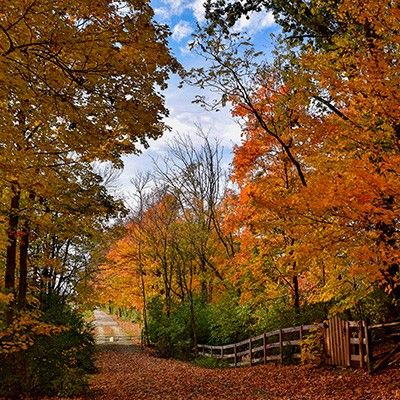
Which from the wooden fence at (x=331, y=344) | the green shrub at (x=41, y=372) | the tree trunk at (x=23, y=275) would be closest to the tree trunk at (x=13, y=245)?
the tree trunk at (x=23, y=275)

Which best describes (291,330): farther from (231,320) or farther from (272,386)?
(231,320)

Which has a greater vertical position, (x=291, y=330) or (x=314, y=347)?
(x=291, y=330)

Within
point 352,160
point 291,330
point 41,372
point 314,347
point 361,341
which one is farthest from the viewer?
point 291,330

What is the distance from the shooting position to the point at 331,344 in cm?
Result: 1321

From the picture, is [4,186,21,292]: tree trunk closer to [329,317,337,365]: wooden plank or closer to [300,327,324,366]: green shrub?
[300,327,324,366]: green shrub

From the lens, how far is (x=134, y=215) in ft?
111

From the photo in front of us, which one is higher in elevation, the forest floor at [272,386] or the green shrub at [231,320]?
the green shrub at [231,320]

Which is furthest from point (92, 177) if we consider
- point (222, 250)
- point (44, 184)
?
point (222, 250)

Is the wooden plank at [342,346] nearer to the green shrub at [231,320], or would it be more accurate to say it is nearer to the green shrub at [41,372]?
the green shrub at [41,372]

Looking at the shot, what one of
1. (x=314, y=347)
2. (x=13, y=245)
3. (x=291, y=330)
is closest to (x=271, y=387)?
(x=314, y=347)

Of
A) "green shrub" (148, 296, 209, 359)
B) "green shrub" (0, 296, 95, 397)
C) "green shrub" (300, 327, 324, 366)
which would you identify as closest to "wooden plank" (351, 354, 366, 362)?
"green shrub" (300, 327, 324, 366)

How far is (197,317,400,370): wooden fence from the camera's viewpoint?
11.6 m

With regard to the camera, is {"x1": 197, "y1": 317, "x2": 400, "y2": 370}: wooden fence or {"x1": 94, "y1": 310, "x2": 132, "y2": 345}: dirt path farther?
{"x1": 94, "y1": 310, "x2": 132, "y2": 345}: dirt path

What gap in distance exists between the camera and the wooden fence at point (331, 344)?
11.6 meters
